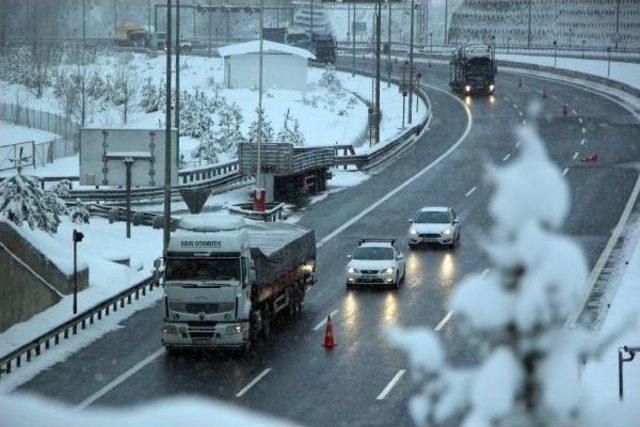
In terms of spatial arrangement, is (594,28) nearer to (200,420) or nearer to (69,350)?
(69,350)

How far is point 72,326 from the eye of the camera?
3045cm

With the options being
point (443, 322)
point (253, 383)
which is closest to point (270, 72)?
point (443, 322)

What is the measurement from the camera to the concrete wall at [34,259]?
112 feet

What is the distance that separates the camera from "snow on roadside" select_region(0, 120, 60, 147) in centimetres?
8262

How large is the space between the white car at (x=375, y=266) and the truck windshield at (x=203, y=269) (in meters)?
9.02

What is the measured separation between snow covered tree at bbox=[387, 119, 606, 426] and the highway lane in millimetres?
9384

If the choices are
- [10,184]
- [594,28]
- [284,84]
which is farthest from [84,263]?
[594,28]

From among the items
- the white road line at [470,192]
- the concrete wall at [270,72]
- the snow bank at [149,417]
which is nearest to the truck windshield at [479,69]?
the concrete wall at [270,72]

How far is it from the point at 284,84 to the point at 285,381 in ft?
246

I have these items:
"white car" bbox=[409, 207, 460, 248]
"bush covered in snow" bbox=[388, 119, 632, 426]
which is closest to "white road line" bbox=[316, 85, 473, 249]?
"white car" bbox=[409, 207, 460, 248]

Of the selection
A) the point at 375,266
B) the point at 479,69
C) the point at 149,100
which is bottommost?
the point at 375,266

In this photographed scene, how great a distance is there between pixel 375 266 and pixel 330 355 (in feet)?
26.2

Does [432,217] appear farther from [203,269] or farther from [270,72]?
[270,72]

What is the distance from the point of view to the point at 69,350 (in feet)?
94.9
